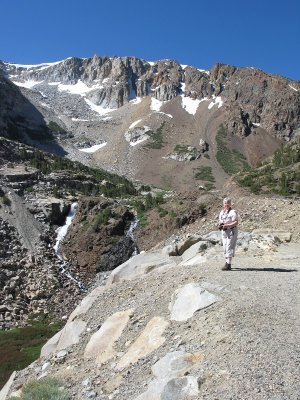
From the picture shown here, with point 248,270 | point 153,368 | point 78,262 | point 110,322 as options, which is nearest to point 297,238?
point 248,270

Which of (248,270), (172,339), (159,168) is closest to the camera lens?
(172,339)

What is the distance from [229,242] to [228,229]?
41 cm

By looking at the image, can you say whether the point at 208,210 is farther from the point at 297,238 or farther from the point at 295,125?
the point at 295,125

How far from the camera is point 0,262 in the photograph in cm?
3800

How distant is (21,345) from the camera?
2623 centimetres

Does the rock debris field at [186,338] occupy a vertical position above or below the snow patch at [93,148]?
below

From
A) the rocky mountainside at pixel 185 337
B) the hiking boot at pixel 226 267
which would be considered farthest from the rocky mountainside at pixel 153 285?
the hiking boot at pixel 226 267

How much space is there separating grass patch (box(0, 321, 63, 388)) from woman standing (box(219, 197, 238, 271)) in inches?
462

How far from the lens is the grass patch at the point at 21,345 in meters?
22.4

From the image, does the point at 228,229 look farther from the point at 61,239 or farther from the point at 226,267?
the point at 61,239

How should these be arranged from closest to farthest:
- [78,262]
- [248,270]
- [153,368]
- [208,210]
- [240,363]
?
[240,363] → [153,368] → [248,270] → [208,210] → [78,262]

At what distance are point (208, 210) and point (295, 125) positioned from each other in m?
166

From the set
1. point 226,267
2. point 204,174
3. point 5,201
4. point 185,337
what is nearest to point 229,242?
point 226,267

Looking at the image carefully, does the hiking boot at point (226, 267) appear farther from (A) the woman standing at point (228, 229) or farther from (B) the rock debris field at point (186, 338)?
(B) the rock debris field at point (186, 338)
